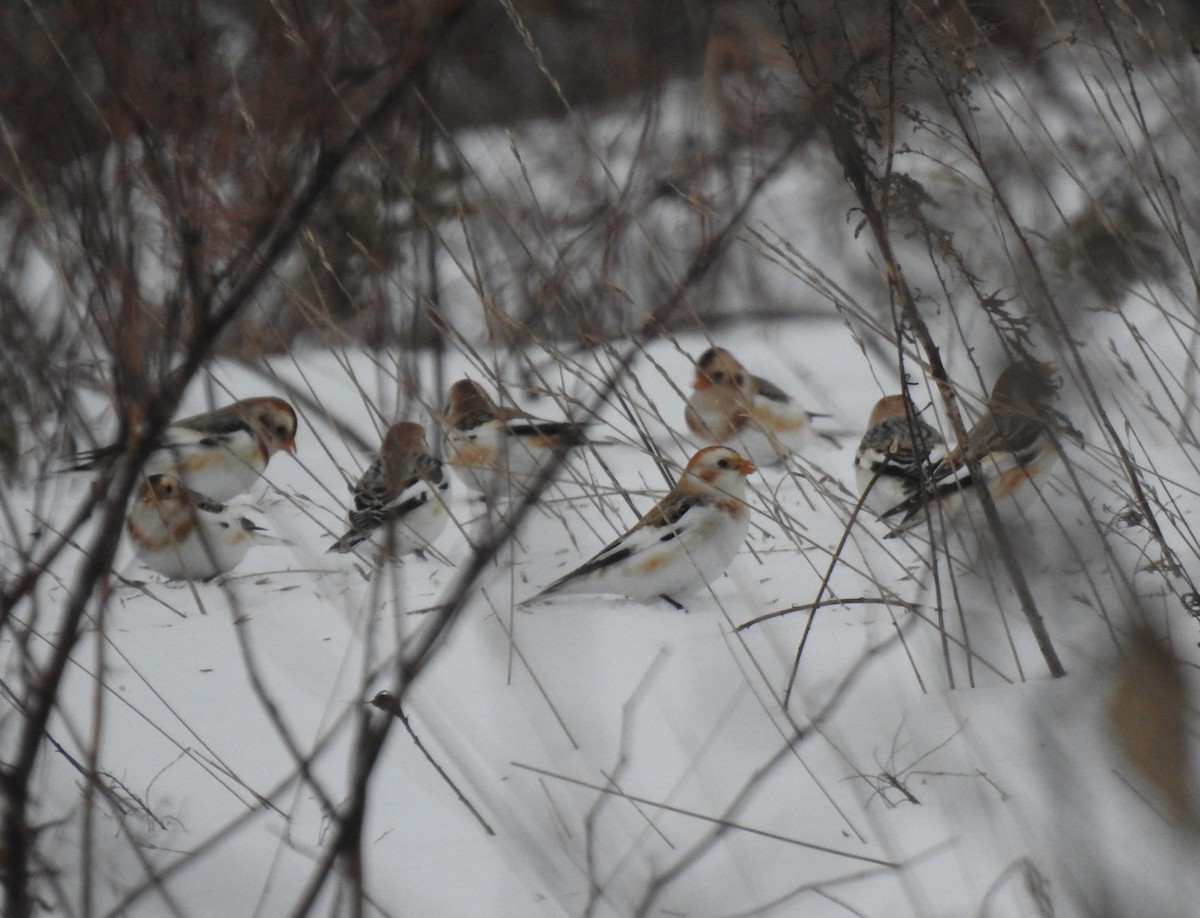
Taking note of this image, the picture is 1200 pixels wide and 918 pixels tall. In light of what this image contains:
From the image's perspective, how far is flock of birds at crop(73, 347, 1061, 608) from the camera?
3891 millimetres

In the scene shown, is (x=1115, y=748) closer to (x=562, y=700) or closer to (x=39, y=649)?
(x=562, y=700)

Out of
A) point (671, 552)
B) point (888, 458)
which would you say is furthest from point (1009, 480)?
point (671, 552)

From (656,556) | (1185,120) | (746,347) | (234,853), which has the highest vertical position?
(746,347)

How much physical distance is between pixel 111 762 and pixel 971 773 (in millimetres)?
1880

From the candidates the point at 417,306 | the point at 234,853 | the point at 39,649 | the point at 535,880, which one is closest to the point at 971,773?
the point at 535,880

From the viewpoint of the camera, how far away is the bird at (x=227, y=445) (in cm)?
559

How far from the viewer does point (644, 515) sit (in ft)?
16.1

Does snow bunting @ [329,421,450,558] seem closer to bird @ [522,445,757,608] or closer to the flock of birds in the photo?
the flock of birds

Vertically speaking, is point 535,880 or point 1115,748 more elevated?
point 535,880

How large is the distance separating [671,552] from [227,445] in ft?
7.66

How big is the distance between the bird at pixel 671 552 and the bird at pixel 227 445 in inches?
70.1

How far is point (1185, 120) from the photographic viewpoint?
3572 mm

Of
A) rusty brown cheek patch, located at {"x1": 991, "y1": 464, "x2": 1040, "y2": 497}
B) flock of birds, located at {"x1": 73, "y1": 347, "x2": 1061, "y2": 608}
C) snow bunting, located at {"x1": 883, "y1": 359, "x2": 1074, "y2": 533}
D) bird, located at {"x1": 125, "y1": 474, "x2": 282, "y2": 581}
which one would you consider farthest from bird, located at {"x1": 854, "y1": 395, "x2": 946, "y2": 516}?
bird, located at {"x1": 125, "y1": 474, "x2": 282, "y2": 581}

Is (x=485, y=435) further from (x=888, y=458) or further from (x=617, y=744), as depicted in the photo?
(x=617, y=744)
